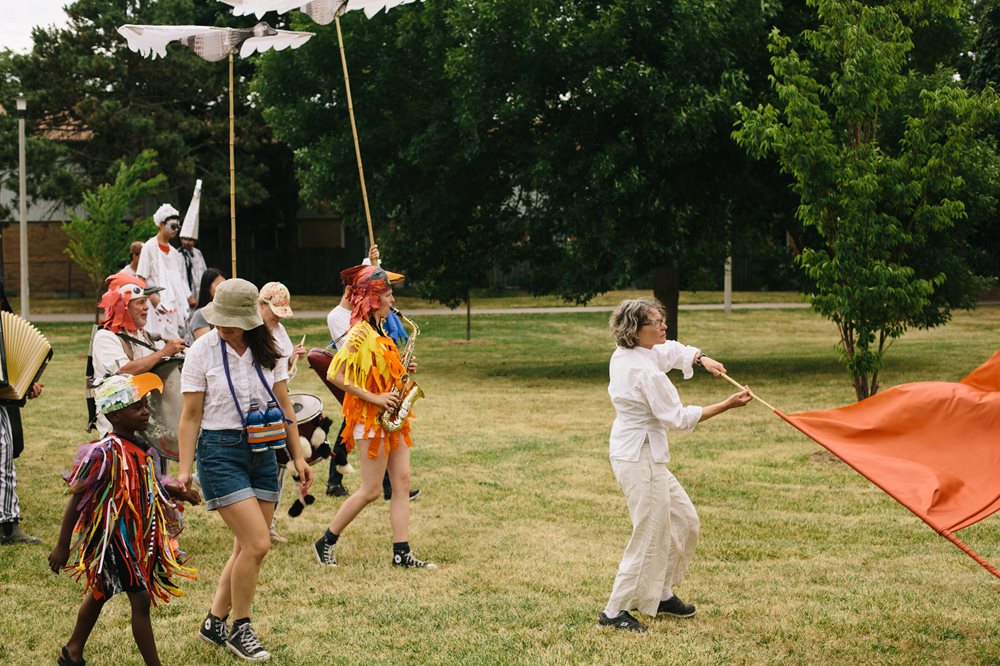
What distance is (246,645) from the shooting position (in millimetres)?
5992

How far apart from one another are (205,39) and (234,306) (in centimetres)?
373

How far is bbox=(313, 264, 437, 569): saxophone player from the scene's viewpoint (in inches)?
304

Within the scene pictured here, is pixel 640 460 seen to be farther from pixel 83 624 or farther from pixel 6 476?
pixel 6 476

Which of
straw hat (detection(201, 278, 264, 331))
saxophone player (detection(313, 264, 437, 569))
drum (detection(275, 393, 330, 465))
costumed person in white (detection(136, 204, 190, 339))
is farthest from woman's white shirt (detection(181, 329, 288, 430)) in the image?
costumed person in white (detection(136, 204, 190, 339))

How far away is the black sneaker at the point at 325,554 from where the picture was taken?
7.90 metres

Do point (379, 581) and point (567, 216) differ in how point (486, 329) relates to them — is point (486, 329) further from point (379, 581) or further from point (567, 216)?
point (379, 581)

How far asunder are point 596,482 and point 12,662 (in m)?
5.88

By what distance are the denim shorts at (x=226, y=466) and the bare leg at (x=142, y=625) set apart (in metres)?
0.56

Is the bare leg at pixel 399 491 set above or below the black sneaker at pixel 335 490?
above

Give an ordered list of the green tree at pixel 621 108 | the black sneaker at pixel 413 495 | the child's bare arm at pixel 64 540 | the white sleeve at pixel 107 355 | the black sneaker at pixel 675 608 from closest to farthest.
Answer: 1. the child's bare arm at pixel 64 540
2. the black sneaker at pixel 675 608
3. the white sleeve at pixel 107 355
4. the black sneaker at pixel 413 495
5. the green tree at pixel 621 108

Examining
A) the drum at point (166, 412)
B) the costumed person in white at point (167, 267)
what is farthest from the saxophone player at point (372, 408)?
the costumed person in white at point (167, 267)

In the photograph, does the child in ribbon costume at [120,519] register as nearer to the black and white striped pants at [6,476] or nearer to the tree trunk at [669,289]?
the black and white striped pants at [6,476]

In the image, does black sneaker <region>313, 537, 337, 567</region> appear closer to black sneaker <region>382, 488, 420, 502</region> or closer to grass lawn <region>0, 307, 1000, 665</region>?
grass lawn <region>0, 307, 1000, 665</region>

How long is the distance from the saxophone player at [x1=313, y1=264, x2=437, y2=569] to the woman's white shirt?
1694mm
